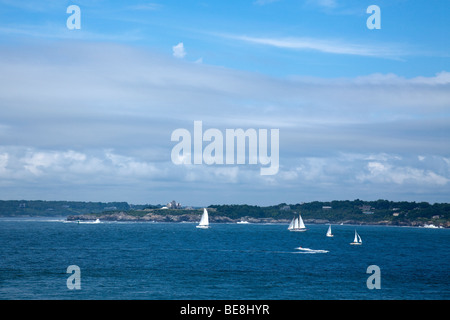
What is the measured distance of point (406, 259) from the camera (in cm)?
12775

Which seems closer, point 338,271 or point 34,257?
point 338,271

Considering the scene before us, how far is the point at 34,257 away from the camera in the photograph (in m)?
111

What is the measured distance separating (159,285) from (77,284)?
1140 cm
